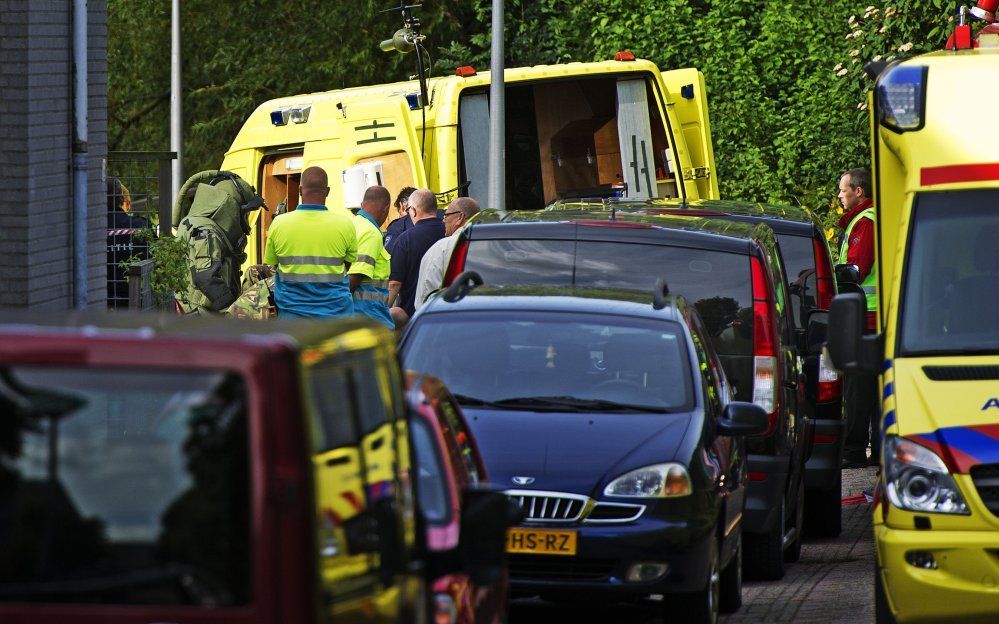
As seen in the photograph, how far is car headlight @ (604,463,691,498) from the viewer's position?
24.8 ft

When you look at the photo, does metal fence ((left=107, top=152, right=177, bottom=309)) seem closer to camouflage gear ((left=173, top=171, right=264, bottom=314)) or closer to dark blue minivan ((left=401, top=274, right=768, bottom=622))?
camouflage gear ((left=173, top=171, right=264, bottom=314))

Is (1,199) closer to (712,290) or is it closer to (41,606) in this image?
(712,290)

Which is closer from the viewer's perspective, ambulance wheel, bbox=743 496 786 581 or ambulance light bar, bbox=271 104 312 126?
A: ambulance wheel, bbox=743 496 786 581

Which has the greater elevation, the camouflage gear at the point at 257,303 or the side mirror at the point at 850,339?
the side mirror at the point at 850,339

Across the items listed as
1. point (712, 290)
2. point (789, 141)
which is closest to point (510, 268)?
point (712, 290)

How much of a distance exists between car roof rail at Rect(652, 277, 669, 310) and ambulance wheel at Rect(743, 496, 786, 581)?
157cm

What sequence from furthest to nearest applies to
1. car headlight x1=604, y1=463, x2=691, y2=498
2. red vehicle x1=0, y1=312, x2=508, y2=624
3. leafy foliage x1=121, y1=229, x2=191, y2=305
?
leafy foliage x1=121, y1=229, x2=191, y2=305, car headlight x1=604, y1=463, x2=691, y2=498, red vehicle x1=0, y1=312, x2=508, y2=624

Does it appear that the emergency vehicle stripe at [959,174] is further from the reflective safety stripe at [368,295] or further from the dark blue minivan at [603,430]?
the reflective safety stripe at [368,295]

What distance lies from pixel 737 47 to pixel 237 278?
15.3 m

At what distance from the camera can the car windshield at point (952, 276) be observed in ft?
24.2

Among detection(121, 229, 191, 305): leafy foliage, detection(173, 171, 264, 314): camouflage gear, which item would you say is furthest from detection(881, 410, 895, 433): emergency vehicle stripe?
detection(173, 171, 264, 314): camouflage gear

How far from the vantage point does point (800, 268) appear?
38.5 feet

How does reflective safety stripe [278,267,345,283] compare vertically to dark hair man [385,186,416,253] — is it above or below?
below

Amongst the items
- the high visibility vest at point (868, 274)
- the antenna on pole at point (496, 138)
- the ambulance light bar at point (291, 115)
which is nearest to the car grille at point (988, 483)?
the high visibility vest at point (868, 274)
